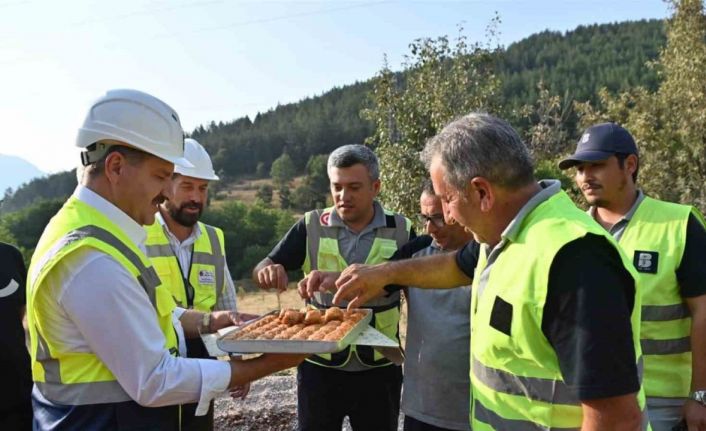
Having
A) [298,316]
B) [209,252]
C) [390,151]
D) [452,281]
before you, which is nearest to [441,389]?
[452,281]

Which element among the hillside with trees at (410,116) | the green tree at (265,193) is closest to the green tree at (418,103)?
the hillside with trees at (410,116)

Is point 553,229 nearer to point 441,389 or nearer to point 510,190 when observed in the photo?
point 510,190

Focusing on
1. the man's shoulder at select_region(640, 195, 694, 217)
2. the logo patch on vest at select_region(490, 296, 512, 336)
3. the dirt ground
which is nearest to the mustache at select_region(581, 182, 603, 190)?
the man's shoulder at select_region(640, 195, 694, 217)

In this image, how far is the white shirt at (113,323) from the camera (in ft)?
6.04

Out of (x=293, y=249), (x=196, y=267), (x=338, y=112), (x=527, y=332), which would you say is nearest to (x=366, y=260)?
(x=293, y=249)

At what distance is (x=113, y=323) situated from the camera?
185cm

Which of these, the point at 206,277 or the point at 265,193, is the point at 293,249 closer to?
the point at 206,277

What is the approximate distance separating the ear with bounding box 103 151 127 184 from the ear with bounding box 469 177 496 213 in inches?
47.2

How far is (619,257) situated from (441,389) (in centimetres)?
171

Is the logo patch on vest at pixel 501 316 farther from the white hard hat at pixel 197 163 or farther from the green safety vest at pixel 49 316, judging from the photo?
the white hard hat at pixel 197 163

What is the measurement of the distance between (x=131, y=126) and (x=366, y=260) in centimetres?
219

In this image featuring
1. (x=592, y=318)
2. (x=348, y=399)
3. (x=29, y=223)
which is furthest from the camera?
Result: (x=29, y=223)

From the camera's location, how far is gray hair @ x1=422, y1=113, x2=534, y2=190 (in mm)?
1836

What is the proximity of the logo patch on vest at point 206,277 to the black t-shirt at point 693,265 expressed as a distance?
281cm
